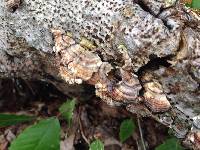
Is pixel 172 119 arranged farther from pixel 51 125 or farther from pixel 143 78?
pixel 51 125

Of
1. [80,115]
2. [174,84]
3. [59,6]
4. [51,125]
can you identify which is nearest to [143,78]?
[174,84]

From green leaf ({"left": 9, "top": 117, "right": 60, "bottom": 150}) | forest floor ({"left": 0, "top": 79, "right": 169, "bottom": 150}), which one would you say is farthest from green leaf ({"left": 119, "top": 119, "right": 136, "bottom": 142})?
green leaf ({"left": 9, "top": 117, "right": 60, "bottom": 150})

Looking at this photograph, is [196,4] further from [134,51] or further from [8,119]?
[8,119]

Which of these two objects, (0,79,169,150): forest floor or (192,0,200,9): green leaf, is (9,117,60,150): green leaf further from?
(192,0,200,9): green leaf

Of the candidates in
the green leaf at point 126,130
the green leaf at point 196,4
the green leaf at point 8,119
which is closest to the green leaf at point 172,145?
the green leaf at point 126,130

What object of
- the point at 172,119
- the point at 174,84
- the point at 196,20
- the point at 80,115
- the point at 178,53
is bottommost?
the point at 80,115

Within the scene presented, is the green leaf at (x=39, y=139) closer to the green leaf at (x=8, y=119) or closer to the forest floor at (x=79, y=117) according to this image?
the green leaf at (x=8, y=119)
